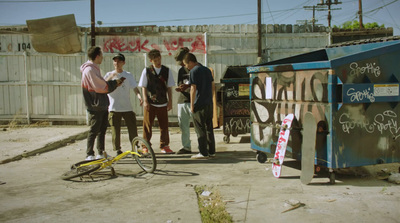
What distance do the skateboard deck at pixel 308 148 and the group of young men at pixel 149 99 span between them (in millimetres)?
2016

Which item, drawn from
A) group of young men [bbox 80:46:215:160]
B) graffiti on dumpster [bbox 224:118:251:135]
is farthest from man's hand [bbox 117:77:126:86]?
graffiti on dumpster [bbox 224:118:251:135]

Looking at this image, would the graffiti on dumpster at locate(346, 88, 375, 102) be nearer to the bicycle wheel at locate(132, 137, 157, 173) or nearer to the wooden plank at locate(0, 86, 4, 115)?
the bicycle wheel at locate(132, 137, 157, 173)

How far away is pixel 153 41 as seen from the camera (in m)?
10.6

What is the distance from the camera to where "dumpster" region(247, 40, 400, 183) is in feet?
14.9

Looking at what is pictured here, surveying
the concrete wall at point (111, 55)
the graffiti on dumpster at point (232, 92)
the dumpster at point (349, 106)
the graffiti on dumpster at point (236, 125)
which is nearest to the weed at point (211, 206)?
the dumpster at point (349, 106)

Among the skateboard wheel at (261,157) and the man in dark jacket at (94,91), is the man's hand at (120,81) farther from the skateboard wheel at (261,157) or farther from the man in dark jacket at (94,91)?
the skateboard wheel at (261,157)

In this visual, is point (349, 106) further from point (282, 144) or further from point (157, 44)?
point (157, 44)

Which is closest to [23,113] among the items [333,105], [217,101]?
[217,101]

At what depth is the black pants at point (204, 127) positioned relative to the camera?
6340 millimetres

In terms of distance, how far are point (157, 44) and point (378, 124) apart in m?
7.05

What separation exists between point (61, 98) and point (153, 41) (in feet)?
10.1

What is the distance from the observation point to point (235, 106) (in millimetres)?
8109

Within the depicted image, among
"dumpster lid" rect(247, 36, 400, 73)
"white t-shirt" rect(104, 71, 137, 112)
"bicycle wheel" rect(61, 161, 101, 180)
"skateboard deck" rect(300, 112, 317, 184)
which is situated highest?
"dumpster lid" rect(247, 36, 400, 73)

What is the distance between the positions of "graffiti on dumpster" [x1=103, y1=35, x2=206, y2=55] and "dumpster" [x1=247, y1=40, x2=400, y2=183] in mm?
5628
